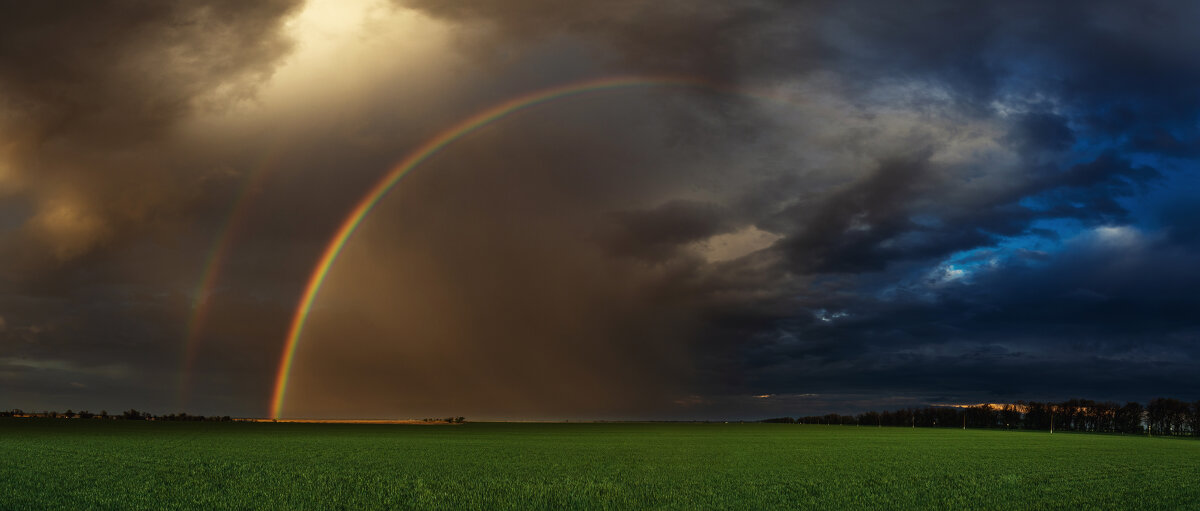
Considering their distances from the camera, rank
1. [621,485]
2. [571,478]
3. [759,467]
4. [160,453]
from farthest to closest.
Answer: [160,453] → [759,467] → [571,478] → [621,485]

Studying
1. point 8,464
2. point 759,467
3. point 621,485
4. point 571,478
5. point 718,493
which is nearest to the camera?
point 718,493

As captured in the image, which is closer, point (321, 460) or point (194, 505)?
point (194, 505)

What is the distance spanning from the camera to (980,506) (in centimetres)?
2912

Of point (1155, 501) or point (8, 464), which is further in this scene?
point (8, 464)

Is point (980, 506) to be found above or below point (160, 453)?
above

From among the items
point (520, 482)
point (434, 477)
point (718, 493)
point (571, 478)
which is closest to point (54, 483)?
point (434, 477)

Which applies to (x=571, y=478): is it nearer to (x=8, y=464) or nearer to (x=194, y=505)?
(x=194, y=505)

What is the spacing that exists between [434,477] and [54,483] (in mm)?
16534

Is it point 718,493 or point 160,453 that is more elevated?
point 718,493

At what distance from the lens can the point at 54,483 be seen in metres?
32.9

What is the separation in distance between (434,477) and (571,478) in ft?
23.0

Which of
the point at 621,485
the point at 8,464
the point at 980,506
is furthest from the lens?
the point at 8,464

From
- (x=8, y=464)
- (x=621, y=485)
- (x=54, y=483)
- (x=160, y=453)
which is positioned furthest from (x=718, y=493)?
(x=160, y=453)

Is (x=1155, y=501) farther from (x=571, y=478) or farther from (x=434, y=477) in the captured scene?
(x=434, y=477)
